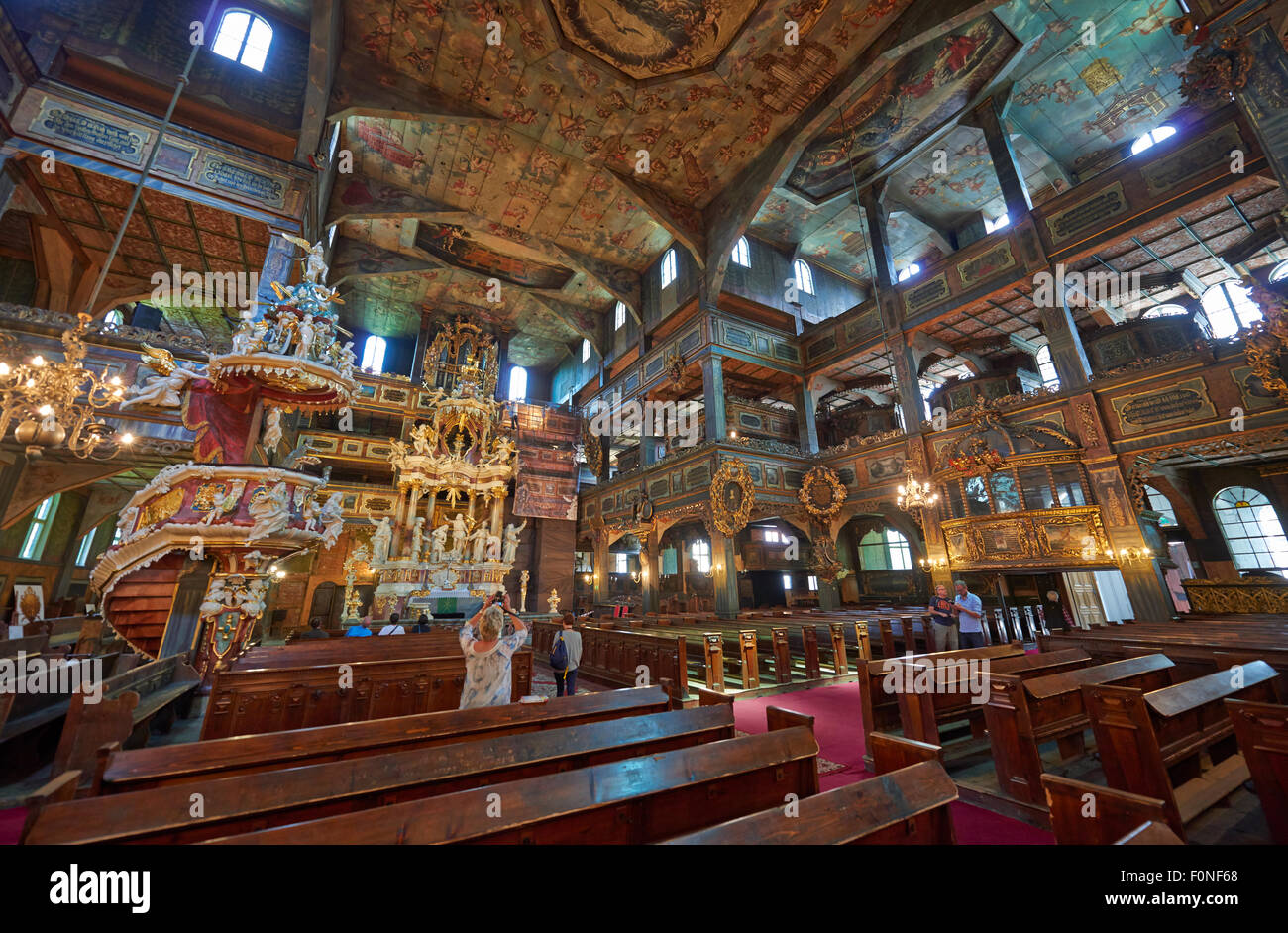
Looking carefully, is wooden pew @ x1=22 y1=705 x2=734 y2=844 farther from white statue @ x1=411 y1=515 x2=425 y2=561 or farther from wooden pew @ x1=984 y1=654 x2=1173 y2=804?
white statue @ x1=411 y1=515 x2=425 y2=561

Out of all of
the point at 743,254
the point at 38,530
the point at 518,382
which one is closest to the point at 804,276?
the point at 743,254

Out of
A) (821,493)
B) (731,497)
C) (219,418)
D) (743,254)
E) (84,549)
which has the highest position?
(743,254)

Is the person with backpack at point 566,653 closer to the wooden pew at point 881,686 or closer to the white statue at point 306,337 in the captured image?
the wooden pew at point 881,686

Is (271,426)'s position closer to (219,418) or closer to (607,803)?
(219,418)

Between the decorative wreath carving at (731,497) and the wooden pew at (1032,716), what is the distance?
8.85 m

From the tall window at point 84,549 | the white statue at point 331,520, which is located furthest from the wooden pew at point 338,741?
the tall window at point 84,549

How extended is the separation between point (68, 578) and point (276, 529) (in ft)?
41.8

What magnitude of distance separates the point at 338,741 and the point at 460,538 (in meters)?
13.3

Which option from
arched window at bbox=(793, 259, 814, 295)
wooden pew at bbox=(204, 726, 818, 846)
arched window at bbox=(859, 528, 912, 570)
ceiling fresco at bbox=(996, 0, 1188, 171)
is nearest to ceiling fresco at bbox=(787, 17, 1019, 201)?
ceiling fresco at bbox=(996, 0, 1188, 171)

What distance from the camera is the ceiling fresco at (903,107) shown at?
10.7m

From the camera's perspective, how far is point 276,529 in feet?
18.4

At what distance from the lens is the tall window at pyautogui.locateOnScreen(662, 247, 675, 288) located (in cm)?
1648

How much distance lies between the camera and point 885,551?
17281 millimetres

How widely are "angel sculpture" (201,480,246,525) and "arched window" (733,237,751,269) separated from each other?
14.4 meters
